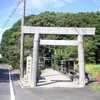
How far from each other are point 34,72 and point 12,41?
37.9 meters

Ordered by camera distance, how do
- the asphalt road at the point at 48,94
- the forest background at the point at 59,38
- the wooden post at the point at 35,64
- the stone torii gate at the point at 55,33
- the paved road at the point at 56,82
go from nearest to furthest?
the asphalt road at the point at 48,94 < the wooden post at the point at 35,64 < the stone torii gate at the point at 55,33 < the paved road at the point at 56,82 < the forest background at the point at 59,38

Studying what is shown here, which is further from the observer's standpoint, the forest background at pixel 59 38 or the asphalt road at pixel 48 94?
the forest background at pixel 59 38

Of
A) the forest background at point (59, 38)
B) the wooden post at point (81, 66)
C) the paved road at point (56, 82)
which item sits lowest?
the paved road at point (56, 82)

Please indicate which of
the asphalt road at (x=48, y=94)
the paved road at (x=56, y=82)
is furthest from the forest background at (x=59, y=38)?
the asphalt road at (x=48, y=94)

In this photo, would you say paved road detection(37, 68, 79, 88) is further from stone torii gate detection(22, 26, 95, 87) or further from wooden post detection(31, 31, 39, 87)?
stone torii gate detection(22, 26, 95, 87)

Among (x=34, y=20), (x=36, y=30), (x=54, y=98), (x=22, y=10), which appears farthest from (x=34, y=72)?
(x=34, y=20)

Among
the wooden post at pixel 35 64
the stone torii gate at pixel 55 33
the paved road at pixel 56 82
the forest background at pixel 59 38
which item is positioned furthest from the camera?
the forest background at pixel 59 38

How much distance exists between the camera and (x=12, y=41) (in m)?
51.7

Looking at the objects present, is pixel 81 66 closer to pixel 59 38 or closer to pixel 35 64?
pixel 35 64

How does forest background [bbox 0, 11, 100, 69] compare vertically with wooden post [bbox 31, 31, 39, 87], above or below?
above

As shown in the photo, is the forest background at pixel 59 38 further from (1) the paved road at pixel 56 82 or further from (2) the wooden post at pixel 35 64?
(2) the wooden post at pixel 35 64

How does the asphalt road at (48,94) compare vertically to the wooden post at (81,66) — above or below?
below

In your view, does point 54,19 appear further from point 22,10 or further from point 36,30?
point 36,30

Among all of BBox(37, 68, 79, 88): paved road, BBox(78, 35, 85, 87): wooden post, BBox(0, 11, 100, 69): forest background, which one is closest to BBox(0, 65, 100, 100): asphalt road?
BBox(78, 35, 85, 87): wooden post
